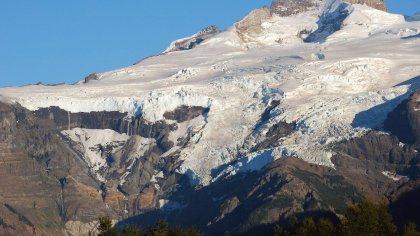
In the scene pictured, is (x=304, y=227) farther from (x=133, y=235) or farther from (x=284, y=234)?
(x=133, y=235)

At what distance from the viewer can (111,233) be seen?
196 metres

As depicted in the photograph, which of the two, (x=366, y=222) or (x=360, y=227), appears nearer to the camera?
(x=360, y=227)

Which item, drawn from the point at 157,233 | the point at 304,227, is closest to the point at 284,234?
the point at 304,227

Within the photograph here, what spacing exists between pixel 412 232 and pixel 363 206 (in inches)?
425

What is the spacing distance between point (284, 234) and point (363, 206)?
39.5 ft

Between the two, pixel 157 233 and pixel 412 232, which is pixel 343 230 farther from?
pixel 157 233

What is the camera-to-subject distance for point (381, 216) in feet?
655

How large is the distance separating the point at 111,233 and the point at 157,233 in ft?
22.1

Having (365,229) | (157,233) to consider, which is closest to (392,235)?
(365,229)

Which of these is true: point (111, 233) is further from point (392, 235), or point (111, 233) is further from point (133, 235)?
point (392, 235)

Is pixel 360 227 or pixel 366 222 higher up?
pixel 366 222

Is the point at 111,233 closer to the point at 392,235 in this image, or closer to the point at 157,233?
the point at 157,233

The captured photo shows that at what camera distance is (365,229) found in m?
194

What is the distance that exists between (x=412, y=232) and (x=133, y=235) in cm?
3928
